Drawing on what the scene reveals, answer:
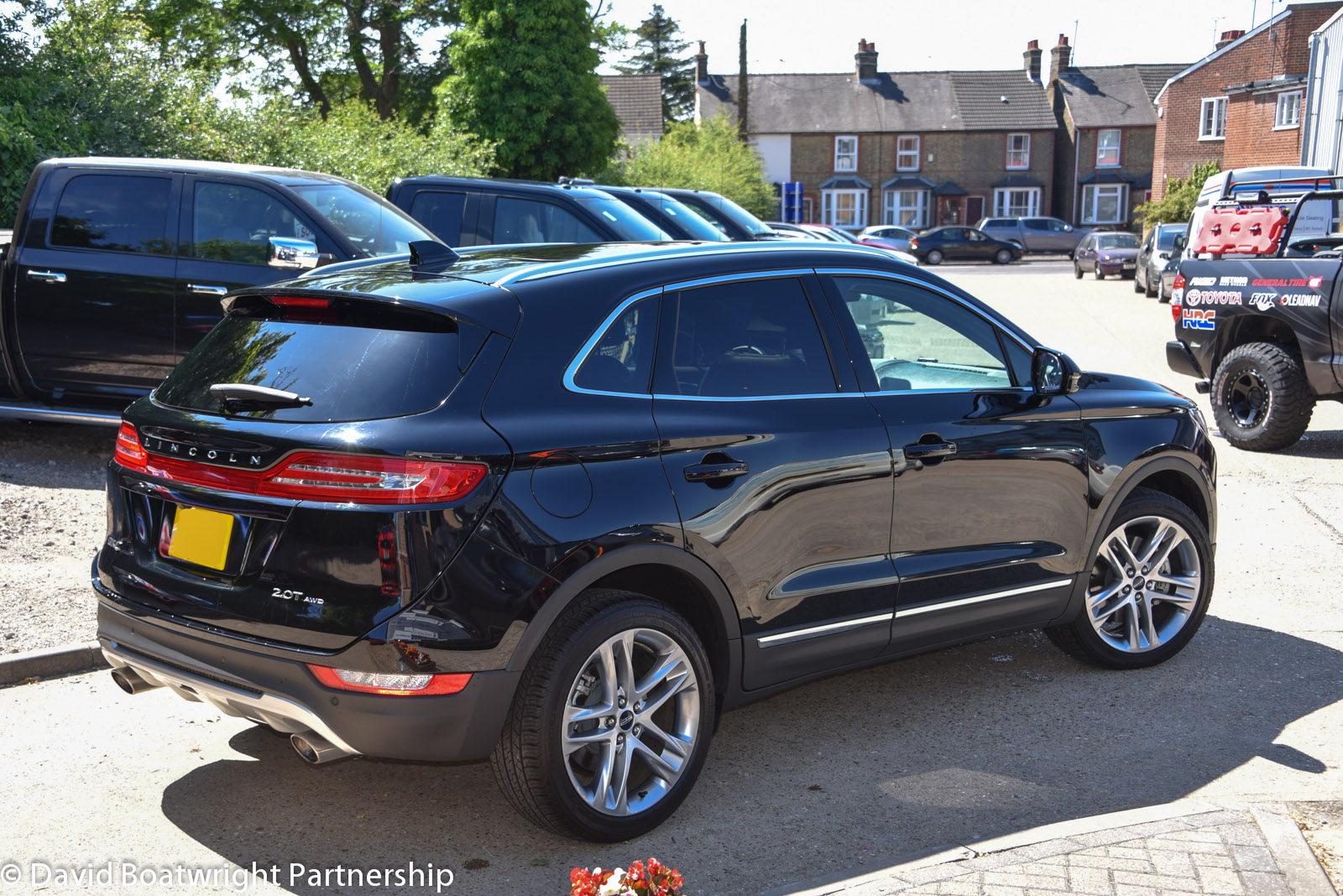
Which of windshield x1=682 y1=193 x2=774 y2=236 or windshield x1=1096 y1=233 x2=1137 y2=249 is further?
windshield x1=1096 y1=233 x2=1137 y2=249

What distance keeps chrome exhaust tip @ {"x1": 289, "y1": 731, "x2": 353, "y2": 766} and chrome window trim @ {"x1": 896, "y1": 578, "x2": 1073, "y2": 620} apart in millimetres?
2030

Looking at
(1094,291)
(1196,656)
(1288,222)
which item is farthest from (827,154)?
(1196,656)

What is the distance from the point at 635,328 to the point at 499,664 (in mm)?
1163

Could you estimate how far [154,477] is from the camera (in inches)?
150

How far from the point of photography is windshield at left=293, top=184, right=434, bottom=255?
8820mm

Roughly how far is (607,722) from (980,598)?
172 centimetres

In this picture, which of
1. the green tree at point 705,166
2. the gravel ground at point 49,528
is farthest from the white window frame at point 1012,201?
the gravel ground at point 49,528

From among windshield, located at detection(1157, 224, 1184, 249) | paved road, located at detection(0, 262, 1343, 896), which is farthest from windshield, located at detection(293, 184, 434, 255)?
windshield, located at detection(1157, 224, 1184, 249)

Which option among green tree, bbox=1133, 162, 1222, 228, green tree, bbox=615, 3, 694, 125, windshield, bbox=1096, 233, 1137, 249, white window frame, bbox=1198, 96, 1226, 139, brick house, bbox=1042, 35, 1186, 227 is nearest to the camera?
windshield, bbox=1096, 233, 1137, 249

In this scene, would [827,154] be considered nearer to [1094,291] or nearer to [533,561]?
[1094,291]

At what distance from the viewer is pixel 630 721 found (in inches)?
151

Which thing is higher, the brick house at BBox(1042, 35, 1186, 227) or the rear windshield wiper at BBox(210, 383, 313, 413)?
the brick house at BBox(1042, 35, 1186, 227)

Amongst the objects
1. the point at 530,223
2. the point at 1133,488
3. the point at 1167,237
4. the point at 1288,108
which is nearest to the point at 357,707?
the point at 1133,488

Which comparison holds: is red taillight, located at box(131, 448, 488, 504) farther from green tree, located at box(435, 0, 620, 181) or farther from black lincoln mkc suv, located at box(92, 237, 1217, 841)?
green tree, located at box(435, 0, 620, 181)
